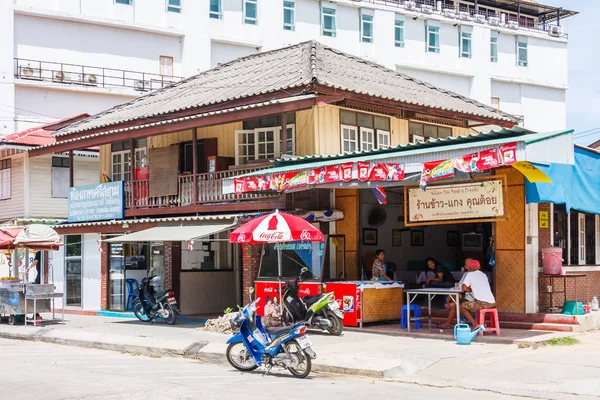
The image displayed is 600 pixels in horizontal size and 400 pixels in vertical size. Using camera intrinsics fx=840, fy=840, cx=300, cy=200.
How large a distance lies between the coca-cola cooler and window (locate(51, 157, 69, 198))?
1480cm

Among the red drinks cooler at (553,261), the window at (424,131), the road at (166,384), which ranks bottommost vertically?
the road at (166,384)

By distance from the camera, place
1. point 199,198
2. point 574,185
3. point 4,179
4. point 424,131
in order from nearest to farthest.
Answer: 1. point 574,185
2. point 199,198
3. point 424,131
4. point 4,179

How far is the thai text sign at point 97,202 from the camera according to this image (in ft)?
84.0

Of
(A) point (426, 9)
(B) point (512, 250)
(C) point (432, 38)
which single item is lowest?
(B) point (512, 250)

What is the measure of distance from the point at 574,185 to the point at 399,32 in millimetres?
43876

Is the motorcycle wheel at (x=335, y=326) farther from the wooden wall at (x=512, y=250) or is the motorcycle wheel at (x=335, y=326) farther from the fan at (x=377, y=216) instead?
the fan at (x=377, y=216)

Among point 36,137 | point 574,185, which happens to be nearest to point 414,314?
point 574,185

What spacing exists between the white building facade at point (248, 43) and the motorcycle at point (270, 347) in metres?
32.7

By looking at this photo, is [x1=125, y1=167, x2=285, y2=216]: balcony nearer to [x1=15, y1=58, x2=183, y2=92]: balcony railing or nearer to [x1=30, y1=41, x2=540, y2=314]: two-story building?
[x1=30, y1=41, x2=540, y2=314]: two-story building

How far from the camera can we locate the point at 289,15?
54.9 metres

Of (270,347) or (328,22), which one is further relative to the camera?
(328,22)

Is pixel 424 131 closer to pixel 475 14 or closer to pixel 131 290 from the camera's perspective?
pixel 131 290

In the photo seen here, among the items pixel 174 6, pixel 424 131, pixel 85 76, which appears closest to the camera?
pixel 424 131

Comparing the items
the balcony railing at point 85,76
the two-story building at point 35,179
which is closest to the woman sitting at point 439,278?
the two-story building at point 35,179
